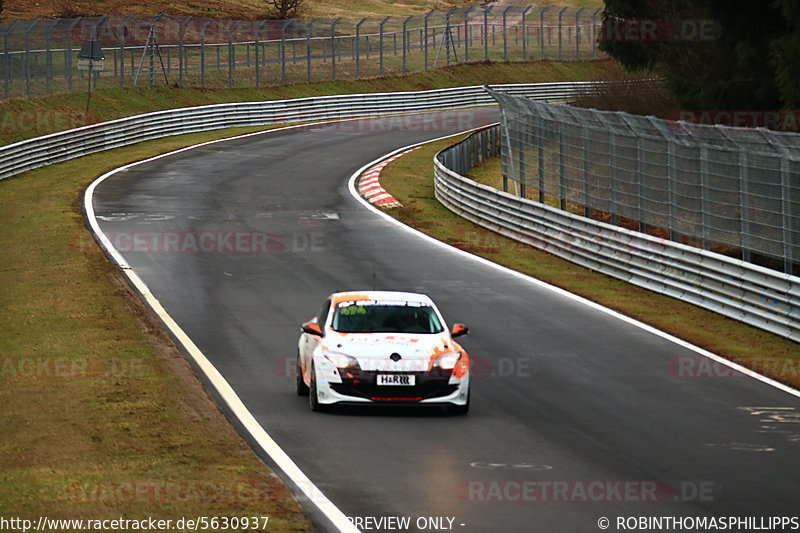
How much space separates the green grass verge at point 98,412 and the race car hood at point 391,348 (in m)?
1.55

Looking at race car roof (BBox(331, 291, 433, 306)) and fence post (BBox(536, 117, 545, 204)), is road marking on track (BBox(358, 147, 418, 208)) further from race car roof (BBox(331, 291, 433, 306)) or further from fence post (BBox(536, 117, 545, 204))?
race car roof (BBox(331, 291, 433, 306))

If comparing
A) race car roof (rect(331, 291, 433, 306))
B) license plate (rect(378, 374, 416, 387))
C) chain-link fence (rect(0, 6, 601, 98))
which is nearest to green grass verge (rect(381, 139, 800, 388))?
race car roof (rect(331, 291, 433, 306))

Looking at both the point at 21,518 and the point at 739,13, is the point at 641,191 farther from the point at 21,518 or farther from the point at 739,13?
the point at 21,518

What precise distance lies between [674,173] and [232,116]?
35.7 metres

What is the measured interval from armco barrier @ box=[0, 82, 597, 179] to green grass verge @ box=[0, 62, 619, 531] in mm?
14730

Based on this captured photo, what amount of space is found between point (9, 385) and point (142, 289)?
7.32m

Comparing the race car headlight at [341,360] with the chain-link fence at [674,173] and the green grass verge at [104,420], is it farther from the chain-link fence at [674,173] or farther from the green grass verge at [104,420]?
the chain-link fence at [674,173]

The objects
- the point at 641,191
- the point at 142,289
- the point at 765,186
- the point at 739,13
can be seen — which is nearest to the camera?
the point at 765,186

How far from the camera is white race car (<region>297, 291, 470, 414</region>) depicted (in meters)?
A: 13.4

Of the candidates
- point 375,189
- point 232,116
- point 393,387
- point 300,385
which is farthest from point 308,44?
point 393,387

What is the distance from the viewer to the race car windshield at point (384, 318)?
14203 mm

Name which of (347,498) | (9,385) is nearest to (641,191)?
(9,385)

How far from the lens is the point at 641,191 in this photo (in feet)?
79.1

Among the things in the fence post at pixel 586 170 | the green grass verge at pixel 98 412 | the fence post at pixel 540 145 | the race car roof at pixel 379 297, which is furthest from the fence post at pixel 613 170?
the race car roof at pixel 379 297
